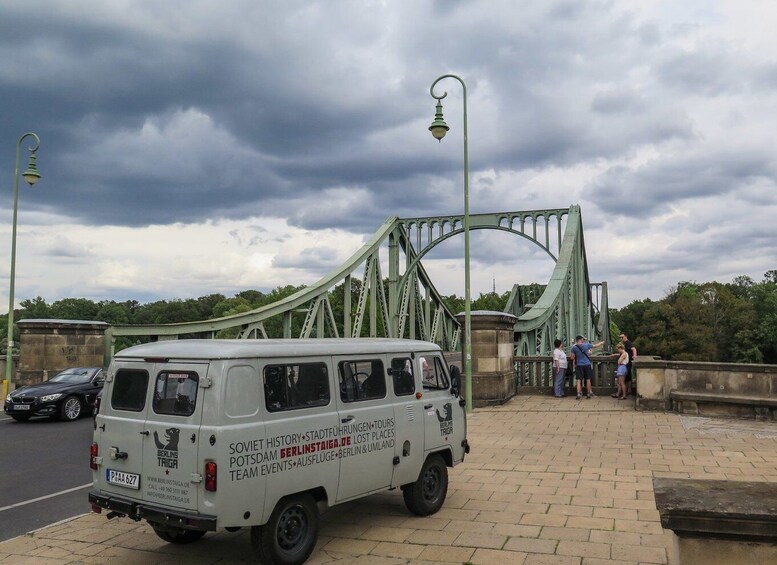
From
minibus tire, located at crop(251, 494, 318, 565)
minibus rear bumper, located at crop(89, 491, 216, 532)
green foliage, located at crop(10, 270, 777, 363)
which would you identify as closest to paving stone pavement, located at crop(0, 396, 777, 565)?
minibus tire, located at crop(251, 494, 318, 565)

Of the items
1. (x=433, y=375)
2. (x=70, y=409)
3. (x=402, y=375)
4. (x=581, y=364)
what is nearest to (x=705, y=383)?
(x=581, y=364)

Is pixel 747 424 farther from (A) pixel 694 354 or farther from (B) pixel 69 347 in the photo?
(A) pixel 694 354

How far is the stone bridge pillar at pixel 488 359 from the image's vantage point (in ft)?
54.0

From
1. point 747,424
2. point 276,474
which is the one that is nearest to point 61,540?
point 276,474

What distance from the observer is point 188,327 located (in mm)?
17734

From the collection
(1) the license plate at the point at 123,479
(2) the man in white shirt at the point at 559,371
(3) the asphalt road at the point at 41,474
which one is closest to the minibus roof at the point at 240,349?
(1) the license plate at the point at 123,479

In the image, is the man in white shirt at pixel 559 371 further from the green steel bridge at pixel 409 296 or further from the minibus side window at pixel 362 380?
the minibus side window at pixel 362 380

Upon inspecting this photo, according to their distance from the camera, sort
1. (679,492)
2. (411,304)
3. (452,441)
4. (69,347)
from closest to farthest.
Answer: (679,492) → (452,441) → (69,347) → (411,304)

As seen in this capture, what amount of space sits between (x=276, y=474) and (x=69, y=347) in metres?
17.0

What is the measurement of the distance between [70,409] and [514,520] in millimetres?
11707

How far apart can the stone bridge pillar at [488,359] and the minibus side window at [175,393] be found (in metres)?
11.3

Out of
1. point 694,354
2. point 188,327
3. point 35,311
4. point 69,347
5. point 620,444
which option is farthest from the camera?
point 35,311

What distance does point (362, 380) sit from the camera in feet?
21.1

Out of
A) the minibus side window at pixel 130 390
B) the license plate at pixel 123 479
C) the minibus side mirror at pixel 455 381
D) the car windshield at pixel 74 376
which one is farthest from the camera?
the car windshield at pixel 74 376
